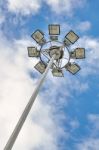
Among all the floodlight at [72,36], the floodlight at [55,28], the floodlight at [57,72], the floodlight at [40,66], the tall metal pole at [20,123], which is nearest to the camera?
the tall metal pole at [20,123]

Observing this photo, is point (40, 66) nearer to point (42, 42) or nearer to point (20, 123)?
point (42, 42)

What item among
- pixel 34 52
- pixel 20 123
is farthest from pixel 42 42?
pixel 20 123

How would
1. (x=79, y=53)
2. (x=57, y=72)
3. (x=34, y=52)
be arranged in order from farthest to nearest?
1. (x=79, y=53)
2. (x=34, y=52)
3. (x=57, y=72)

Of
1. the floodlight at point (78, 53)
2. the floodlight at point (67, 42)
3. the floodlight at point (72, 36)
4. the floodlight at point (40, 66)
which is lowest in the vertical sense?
the floodlight at point (40, 66)

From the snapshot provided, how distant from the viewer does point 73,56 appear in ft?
55.8

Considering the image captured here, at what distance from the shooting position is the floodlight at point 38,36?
1700cm

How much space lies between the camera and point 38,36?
56.1 feet

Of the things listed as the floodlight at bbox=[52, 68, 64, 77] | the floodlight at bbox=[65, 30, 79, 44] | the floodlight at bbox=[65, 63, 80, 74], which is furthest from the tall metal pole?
the floodlight at bbox=[65, 30, 79, 44]

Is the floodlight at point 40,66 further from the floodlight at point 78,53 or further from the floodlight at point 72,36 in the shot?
the floodlight at point 72,36

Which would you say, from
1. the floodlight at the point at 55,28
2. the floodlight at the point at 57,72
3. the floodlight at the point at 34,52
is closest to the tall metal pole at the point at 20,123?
the floodlight at the point at 57,72

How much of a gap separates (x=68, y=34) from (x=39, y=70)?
2002 millimetres

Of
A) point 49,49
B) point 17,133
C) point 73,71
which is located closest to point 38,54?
point 49,49

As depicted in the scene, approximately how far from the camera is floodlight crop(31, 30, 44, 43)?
1700 centimetres

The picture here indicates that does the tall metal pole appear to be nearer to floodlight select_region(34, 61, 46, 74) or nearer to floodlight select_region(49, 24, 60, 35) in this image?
floodlight select_region(34, 61, 46, 74)
